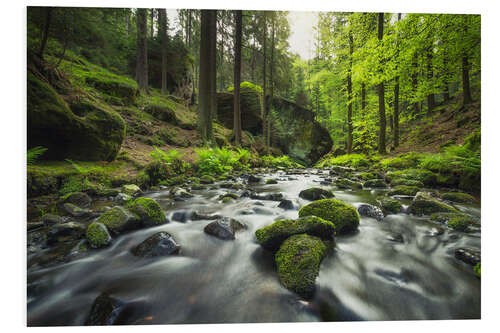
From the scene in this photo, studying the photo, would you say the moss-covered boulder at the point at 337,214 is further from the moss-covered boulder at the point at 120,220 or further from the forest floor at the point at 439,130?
the forest floor at the point at 439,130

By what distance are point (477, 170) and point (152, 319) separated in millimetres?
4354

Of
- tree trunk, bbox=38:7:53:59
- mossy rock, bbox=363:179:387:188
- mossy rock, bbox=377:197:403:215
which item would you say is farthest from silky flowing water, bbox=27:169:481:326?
tree trunk, bbox=38:7:53:59

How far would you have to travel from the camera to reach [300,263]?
1332 millimetres

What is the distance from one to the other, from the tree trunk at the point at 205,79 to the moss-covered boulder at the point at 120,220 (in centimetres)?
578

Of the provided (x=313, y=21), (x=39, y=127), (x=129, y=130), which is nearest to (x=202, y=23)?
(x=129, y=130)

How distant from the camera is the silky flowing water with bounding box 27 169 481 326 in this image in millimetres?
1199

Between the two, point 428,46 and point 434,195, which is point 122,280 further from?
point 428,46

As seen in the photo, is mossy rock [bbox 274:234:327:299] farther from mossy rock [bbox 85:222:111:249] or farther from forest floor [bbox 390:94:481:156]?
forest floor [bbox 390:94:481:156]

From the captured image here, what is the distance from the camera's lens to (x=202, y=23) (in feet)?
24.5

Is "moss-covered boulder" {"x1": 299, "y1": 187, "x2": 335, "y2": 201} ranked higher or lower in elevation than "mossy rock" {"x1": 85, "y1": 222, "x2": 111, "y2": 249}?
higher

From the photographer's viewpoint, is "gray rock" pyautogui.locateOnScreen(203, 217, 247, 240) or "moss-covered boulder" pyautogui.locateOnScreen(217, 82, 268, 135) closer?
"gray rock" pyautogui.locateOnScreen(203, 217, 247, 240)

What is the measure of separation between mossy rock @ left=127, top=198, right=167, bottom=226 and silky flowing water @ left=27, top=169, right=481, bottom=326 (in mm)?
280

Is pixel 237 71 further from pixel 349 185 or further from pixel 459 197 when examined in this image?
pixel 459 197

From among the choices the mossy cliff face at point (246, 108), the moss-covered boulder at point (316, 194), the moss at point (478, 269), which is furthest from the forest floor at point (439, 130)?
the mossy cliff face at point (246, 108)
